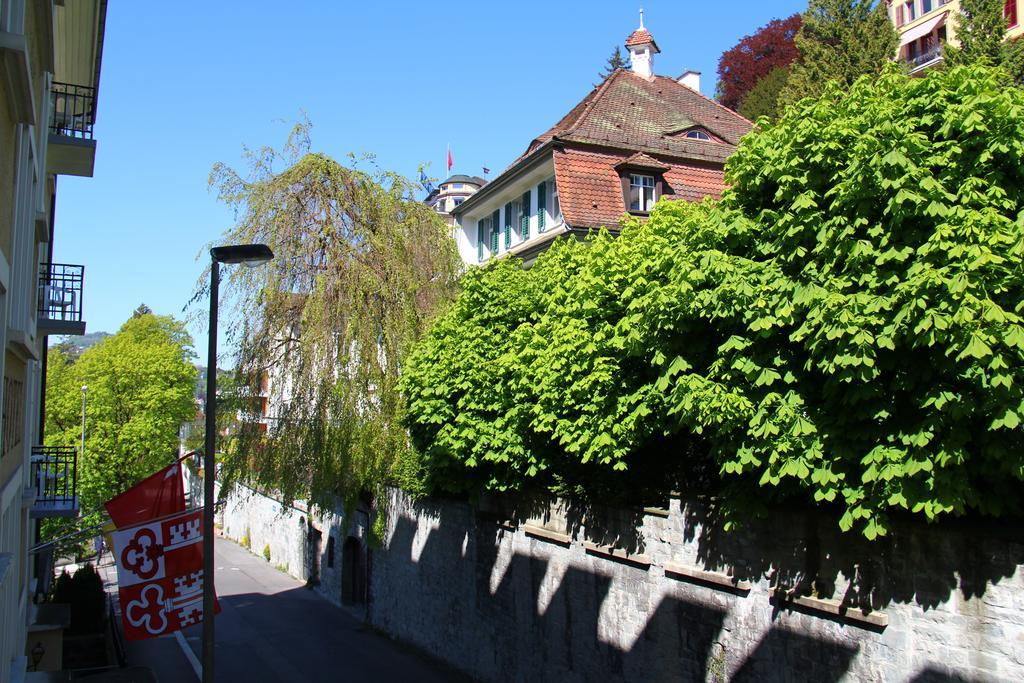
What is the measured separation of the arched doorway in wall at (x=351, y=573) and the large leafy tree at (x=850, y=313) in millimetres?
16551

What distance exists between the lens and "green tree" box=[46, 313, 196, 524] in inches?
1687

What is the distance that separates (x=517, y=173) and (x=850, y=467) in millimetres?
18530

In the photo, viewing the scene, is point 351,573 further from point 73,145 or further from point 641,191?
point 73,145

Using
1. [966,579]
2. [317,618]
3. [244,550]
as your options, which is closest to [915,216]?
[966,579]

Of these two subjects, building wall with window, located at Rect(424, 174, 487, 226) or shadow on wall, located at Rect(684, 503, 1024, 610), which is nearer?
shadow on wall, located at Rect(684, 503, 1024, 610)

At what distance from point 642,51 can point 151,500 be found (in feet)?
88.3

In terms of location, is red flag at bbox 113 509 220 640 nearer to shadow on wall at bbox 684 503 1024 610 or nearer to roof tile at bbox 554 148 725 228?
shadow on wall at bbox 684 503 1024 610

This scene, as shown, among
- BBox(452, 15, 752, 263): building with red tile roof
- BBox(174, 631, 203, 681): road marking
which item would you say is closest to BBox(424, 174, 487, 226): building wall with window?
BBox(452, 15, 752, 263): building with red tile roof

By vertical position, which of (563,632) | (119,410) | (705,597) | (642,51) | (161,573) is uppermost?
(642,51)

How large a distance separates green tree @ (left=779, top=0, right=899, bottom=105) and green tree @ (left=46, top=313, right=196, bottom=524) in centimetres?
3382

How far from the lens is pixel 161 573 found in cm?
1082

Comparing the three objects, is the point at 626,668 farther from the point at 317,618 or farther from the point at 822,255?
the point at 317,618

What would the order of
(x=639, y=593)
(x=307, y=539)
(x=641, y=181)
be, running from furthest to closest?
(x=307, y=539) → (x=641, y=181) → (x=639, y=593)

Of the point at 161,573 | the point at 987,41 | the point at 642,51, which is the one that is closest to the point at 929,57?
the point at 987,41
